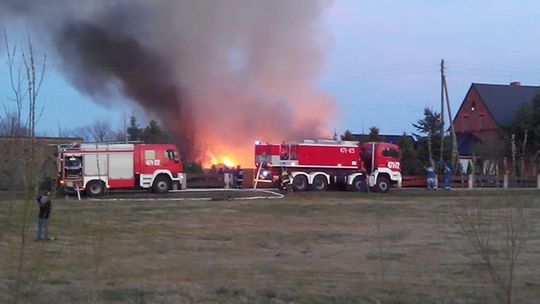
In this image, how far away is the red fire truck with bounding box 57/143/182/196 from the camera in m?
38.7

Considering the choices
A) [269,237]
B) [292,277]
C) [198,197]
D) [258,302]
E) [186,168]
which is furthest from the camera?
[186,168]

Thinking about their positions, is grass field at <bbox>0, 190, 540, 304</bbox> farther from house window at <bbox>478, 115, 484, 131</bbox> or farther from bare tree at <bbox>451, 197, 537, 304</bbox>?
house window at <bbox>478, 115, 484, 131</bbox>

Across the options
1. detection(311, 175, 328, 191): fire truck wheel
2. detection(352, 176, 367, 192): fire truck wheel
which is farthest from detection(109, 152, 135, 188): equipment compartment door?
detection(352, 176, 367, 192): fire truck wheel

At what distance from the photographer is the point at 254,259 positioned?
14500 millimetres

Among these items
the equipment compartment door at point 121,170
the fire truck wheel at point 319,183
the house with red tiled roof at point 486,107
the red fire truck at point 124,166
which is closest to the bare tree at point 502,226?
the red fire truck at point 124,166

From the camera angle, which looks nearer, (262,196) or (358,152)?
(262,196)

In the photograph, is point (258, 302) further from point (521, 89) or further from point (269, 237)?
point (521, 89)

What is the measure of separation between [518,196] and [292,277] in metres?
5.17

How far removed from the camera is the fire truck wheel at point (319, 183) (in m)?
43.0

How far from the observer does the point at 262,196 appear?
38.0 metres

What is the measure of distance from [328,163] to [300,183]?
80.1 inches

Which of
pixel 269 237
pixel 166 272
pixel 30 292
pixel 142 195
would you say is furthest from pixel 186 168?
pixel 30 292

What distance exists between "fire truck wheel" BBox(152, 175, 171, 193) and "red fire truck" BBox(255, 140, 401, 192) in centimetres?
569

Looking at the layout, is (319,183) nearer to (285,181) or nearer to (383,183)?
(285,181)
